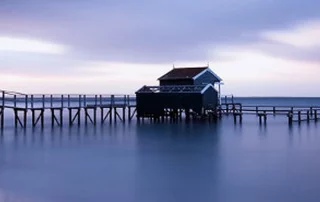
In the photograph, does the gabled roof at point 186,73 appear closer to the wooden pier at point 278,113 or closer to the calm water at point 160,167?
the wooden pier at point 278,113

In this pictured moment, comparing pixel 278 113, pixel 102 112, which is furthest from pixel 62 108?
pixel 278 113

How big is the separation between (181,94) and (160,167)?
17.5m

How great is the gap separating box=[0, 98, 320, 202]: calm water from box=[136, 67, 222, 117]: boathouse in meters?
6.52

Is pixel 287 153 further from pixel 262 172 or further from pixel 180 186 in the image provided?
pixel 180 186

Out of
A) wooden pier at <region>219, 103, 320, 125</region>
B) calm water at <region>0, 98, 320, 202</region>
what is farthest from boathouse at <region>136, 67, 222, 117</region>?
calm water at <region>0, 98, 320, 202</region>

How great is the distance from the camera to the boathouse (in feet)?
104

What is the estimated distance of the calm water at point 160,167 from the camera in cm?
1120

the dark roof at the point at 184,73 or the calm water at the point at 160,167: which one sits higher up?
the dark roof at the point at 184,73

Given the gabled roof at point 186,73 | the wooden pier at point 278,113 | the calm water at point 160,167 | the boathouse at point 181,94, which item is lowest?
the calm water at point 160,167

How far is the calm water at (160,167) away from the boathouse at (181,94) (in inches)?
257

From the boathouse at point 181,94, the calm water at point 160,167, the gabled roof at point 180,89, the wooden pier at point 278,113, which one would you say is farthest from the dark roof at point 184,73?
the calm water at point 160,167

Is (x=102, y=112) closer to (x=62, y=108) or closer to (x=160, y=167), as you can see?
(x=62, y=108)

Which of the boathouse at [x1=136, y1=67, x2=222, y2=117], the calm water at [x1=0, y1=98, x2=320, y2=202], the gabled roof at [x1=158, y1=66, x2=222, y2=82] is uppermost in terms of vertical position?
the gabled roof at [x1=158, y1=66, x2=222, y2=82]

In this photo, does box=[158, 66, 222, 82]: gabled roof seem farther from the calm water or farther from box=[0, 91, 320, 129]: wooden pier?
the calm water
